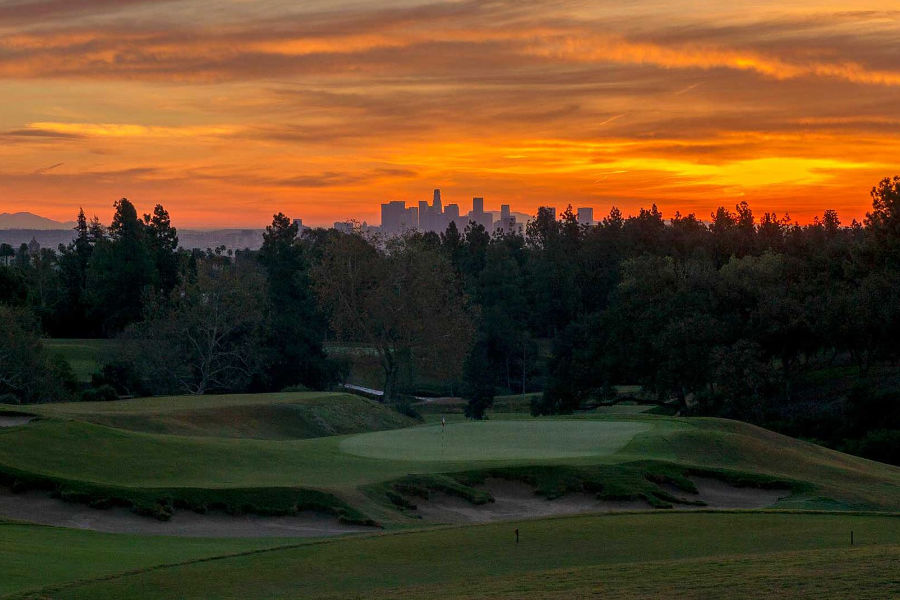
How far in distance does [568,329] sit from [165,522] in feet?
185

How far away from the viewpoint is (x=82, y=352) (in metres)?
74.1

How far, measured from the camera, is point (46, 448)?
23.2 meters

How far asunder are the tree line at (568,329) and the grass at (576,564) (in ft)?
86.5

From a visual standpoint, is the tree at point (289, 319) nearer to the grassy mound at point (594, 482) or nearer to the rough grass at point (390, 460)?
the rough grass at point (390, 460)

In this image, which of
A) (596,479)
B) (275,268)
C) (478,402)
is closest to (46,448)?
(596,479)

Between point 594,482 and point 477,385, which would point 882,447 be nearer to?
point 594,482

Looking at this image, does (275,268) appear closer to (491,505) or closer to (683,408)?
(683,408)

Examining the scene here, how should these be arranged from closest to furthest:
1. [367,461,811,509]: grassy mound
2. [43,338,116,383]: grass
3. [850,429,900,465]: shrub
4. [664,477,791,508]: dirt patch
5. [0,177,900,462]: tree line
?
[367,461,811,509]: grassy mound → [664,477,791,508]: dirt patch → [850,429,900,465]: shrub → [0,177,900,462]: tree line → [43,338,116,383]: grass

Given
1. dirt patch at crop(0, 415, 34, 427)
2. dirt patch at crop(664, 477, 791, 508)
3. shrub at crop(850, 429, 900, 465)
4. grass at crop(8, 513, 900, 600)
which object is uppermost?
dirt patch at crop(0, 415, 34, 427)

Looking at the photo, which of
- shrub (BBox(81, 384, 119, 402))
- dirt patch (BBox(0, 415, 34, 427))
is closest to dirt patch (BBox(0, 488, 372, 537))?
dirt patch (BBox(0, 415, 34, 427))

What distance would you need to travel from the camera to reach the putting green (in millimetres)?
27547

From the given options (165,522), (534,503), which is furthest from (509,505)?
(165,522)

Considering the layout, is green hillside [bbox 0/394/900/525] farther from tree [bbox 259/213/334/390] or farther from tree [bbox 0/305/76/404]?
tree [bbox 259/213/334/390]

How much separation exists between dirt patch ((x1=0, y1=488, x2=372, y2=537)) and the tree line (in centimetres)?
2877
